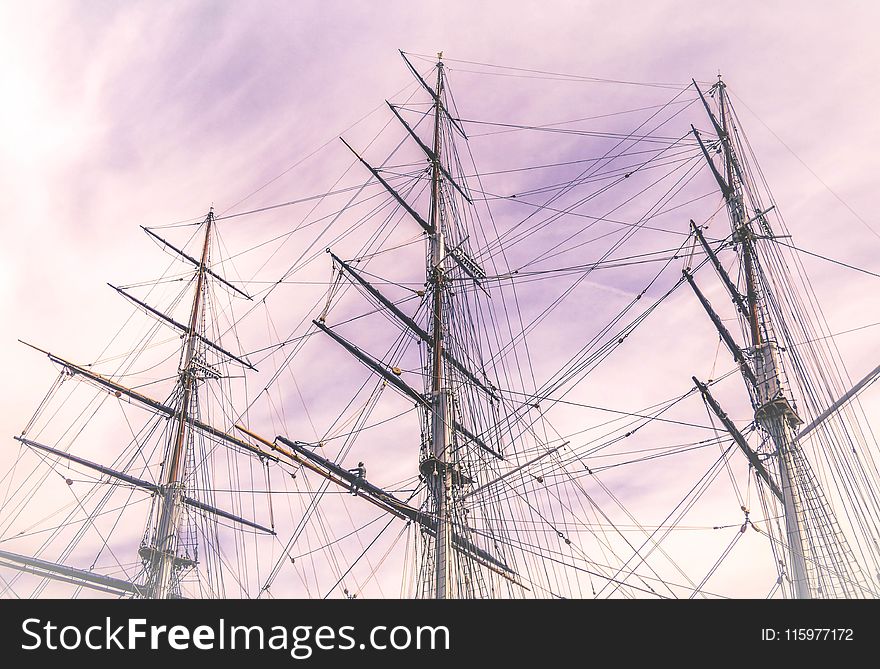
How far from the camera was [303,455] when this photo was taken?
24.8 metres

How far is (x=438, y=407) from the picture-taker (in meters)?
25.6

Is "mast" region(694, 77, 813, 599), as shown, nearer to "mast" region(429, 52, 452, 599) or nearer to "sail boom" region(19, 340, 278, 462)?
"mast" region(429, 52, 452, 599)

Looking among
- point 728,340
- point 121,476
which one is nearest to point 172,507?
point 121,476

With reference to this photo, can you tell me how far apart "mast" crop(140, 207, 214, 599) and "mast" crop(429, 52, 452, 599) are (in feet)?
47.9

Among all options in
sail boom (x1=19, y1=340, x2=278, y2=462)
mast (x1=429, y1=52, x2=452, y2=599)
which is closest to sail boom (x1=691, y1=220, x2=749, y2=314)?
mast (x1=429, y1=52, x2=452, y2=599)

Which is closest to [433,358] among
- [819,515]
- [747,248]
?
[747,248]

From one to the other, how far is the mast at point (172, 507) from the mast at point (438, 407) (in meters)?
14.6

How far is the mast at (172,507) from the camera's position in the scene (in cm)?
3256

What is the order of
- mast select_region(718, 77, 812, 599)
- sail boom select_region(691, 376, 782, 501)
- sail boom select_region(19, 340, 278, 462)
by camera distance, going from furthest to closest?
1. sail boom select_region(19, 340, 278, 462)
2. sail boom select_region(691, 376, 782, 501)
3. mast select_region(718, 77, 812, 599)

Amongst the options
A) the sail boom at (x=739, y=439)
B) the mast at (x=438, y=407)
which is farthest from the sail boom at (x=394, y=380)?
the sail boom at (x=739, y=439)

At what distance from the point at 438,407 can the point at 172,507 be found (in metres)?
15.2

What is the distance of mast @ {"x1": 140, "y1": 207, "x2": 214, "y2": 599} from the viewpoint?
107 ft
